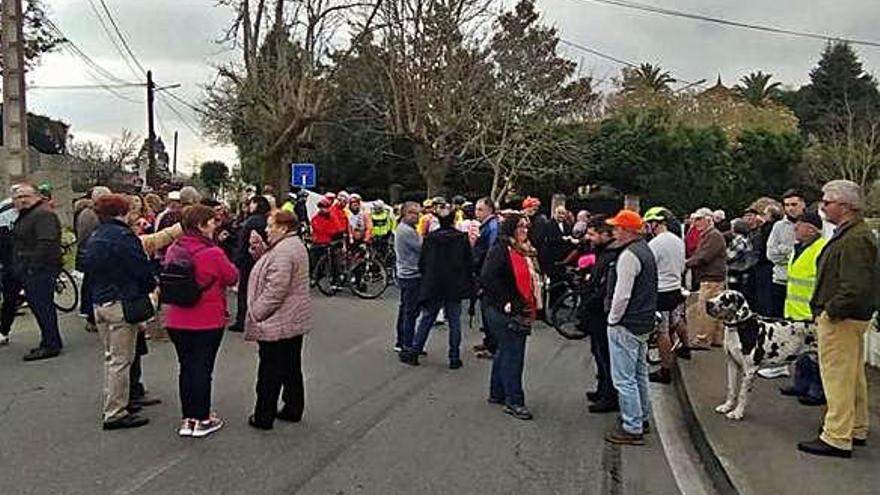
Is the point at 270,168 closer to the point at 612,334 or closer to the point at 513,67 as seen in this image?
the point at 513,67

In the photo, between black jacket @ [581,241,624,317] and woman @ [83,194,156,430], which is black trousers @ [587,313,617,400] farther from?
woman @ [83,194,156,430]

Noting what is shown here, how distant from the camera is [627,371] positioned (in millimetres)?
7117

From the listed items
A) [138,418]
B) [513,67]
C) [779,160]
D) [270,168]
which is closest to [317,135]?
[513,67]

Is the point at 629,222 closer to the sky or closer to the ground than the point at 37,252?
closer to the sky

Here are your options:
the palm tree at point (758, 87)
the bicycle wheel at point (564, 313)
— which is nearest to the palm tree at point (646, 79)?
the palm tree at point (758, 87)

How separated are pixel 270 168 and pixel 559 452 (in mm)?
21885

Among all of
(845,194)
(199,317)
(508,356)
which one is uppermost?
(845,194)

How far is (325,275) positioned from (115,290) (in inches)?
384

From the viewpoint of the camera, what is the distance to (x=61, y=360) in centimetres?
988

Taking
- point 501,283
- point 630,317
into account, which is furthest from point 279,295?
point 630,317

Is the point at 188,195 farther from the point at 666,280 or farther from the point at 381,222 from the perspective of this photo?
the point at 381,222

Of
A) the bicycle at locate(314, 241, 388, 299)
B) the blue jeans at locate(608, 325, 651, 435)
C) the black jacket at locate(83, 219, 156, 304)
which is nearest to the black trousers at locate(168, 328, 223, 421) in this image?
the black jacket at locate(83, 219, 156, 304)

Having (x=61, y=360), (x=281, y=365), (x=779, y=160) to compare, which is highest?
(x=779, y=160)

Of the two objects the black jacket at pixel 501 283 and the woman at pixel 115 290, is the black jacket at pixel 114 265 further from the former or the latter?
the black jacket at pixel 501 283
